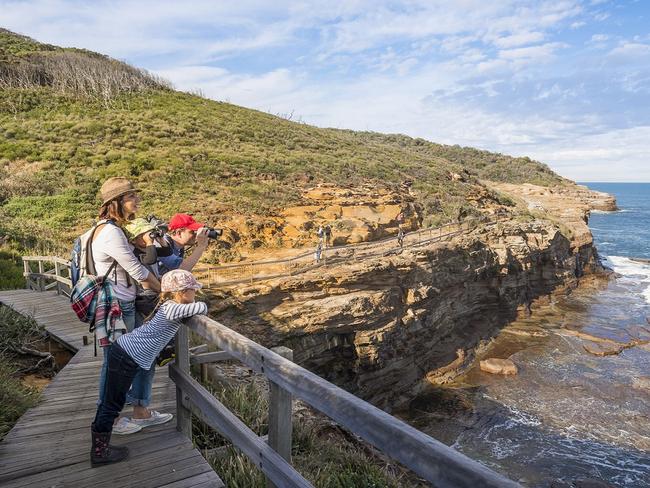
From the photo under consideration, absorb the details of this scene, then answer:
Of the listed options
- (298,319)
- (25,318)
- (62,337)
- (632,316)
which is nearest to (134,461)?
(62,337)

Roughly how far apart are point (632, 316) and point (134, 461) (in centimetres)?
2926

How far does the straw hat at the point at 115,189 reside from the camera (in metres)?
3.40

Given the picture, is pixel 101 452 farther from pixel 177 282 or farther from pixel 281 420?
pixel 281 420

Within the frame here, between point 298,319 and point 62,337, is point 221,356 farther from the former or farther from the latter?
point 298,319

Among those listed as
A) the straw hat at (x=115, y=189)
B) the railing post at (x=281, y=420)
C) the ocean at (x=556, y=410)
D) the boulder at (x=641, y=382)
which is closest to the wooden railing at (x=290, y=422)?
the railing post at (x=281, y=420)

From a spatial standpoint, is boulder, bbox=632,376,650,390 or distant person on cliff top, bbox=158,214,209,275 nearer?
distant person on cliff top, bbox=158,214,209,275

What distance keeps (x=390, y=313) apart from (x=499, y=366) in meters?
5.82

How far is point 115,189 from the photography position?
3.43 m

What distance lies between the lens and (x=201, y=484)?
2.79 metres

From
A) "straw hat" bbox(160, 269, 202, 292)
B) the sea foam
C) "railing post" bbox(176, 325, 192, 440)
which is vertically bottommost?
the sea foam

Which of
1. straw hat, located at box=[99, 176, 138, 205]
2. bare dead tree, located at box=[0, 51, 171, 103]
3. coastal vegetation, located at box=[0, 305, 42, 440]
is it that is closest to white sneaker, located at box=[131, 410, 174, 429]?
coastal vegetation, located at box=[0, 305, 42, 440]

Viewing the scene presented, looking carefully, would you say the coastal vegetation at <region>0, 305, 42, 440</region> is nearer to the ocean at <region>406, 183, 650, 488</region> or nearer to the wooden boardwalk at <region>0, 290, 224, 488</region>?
the wooden boardwalk at <region>0, 290, 224, 488</region>

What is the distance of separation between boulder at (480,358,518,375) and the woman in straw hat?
674 inches

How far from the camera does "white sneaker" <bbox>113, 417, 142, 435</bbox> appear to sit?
3.43m
